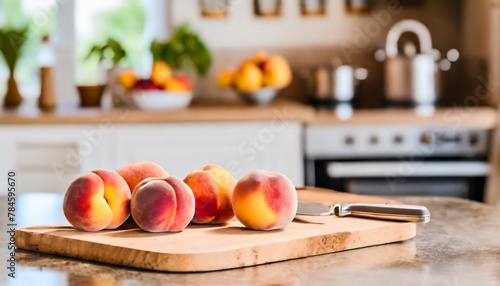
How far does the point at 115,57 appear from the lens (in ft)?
11.5

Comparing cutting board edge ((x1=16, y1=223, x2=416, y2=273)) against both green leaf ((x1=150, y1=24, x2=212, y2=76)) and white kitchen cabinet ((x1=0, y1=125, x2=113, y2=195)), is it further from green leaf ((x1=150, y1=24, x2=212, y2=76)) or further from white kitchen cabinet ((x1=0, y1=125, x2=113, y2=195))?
green leaf ((x1=150, y1=24, x2=212, y2=76))

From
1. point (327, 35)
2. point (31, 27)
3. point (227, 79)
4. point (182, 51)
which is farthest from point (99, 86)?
point (327, 35)

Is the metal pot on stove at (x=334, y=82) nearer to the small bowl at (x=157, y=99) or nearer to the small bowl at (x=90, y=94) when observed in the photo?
the small bowl at (x=157, y=99)

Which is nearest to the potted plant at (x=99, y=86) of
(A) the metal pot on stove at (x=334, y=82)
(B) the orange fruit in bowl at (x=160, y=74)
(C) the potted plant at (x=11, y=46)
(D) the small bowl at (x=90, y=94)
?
(D) the small bowl at (x=90, y=94)

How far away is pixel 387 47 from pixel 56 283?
289 cm

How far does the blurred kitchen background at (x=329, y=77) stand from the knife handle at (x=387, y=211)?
182cm

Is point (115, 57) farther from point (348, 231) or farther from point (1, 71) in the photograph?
point (348, 231)

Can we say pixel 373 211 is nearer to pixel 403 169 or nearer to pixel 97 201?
pixel 97 201

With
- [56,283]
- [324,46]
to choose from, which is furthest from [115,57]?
[56,283]

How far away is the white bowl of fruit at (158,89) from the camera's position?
3354mm

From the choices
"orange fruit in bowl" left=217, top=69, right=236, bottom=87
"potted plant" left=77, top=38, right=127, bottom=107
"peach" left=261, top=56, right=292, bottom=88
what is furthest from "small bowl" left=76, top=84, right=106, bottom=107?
"peach" left=261, top=56, right=292, bottom=88

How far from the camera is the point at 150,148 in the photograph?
10.6 ft

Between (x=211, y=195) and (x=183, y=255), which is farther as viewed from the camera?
(x=211, y=195)

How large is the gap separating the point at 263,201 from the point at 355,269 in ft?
0.61
